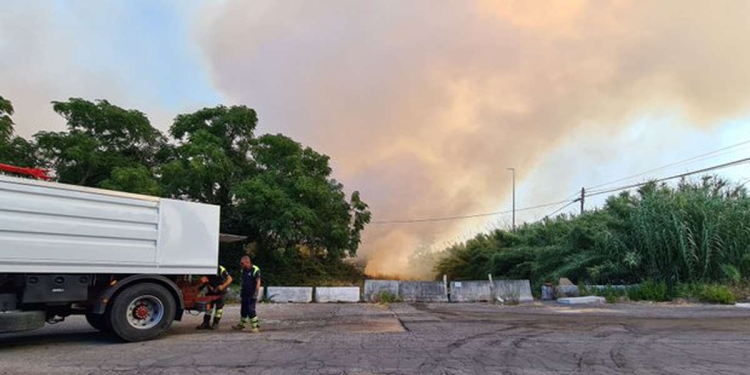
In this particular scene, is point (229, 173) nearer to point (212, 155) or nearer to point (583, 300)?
point (212, 155)

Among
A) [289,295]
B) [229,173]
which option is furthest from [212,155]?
[289,295]

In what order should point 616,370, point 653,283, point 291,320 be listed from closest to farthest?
point 616,370 < point 291,320 < point 653,283

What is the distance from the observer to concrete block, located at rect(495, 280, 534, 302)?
16906 mm

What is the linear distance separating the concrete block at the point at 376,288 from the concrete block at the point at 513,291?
3.31m

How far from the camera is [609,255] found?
18.7m

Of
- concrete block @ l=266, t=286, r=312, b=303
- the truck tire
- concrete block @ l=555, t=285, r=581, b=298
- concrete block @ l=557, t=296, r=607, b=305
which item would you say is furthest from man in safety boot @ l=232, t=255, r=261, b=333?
concrete block @ l=555, t=285, r=581, b=298

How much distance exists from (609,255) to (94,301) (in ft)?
53.7

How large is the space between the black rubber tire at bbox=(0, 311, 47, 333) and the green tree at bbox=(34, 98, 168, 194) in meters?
12.5

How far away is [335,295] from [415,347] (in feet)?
30.2

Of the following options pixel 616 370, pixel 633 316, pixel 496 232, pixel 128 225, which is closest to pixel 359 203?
pixel 496 232

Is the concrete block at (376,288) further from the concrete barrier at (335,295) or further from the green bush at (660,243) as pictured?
the green bush at (660,243)

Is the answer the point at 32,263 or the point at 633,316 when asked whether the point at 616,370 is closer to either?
the point at 633,316

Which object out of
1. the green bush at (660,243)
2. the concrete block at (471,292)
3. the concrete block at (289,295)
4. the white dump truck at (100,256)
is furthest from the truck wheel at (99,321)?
the green bush at (660,243)

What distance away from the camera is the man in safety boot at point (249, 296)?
9.90m
